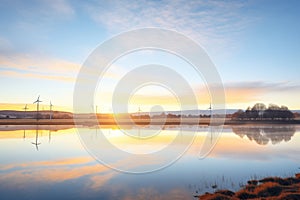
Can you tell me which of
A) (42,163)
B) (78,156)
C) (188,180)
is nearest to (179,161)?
(188,180)

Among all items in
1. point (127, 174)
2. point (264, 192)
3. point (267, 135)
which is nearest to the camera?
point (264, 192)

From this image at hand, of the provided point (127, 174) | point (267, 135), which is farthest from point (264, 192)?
point (267, 135)

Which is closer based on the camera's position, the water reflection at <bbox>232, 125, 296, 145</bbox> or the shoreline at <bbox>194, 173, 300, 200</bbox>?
the shoreline at <bbox>194, 173, 300, 200</bbox>

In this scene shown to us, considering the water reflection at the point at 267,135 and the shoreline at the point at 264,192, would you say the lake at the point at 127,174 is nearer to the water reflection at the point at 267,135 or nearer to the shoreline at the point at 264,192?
the shoreline at the point at 264,192

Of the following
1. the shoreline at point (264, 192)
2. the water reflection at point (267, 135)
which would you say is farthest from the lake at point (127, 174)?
the water reflection at point (267, 135)

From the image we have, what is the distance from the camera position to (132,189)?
15109mm

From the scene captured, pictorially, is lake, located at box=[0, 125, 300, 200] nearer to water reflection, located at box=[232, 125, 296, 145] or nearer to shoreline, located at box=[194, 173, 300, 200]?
shoreline, located at box=[194, 173, 300, 200]

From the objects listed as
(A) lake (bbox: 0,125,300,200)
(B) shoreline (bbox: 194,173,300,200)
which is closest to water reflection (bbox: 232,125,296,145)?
(A) lake (bbox: 0,125,300,200)

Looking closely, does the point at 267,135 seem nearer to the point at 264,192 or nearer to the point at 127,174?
the point at 264,192

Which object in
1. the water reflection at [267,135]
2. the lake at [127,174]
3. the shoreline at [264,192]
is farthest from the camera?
the water reflection at [267,135]

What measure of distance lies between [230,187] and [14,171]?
Result: 1668 cm

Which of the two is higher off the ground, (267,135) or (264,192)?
(264,192)

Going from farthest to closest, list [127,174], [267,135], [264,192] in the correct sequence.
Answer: [267,135] → [127,174] → [264,192]

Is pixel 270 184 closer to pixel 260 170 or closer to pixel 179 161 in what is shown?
pixel 260 170
